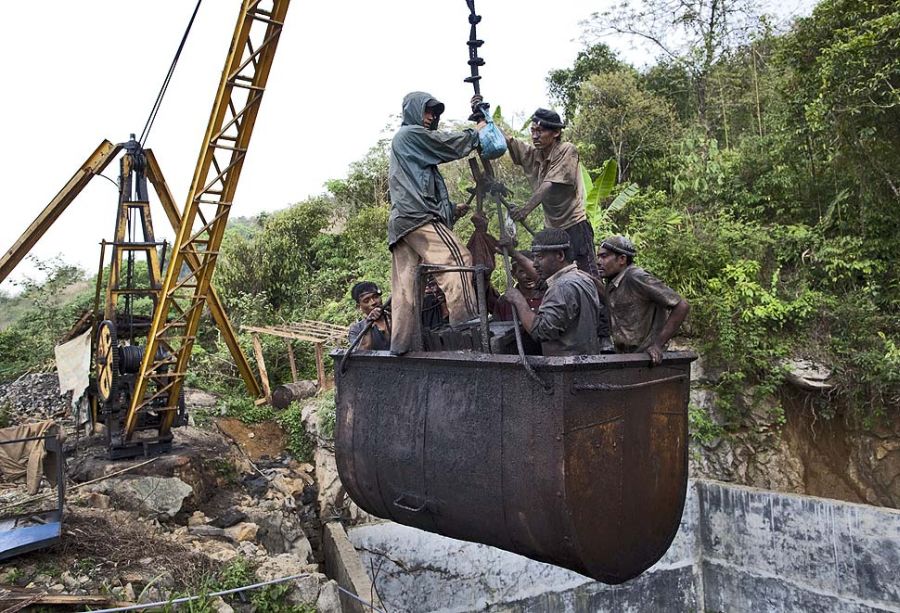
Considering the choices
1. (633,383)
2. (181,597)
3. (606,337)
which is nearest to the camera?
(633,383)

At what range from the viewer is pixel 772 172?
39.9 ft

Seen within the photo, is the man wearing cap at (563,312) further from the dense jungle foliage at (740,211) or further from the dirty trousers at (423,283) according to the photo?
the dense jungle foliage at (740,211)

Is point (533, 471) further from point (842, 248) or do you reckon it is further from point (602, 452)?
point (842, 248)

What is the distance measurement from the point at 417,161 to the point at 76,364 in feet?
21.8

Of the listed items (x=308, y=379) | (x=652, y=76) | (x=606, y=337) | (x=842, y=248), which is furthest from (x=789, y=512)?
(x=652, y=76)

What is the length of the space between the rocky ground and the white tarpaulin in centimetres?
85

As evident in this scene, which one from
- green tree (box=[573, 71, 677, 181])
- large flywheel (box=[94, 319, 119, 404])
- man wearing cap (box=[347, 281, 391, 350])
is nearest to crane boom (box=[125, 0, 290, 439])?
large flywheel (box=[94, 319, 119, 404])

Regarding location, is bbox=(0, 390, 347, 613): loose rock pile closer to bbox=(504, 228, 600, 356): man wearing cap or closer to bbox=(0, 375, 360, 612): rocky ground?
bbox=(0, 375, 360, 612): rocky ground

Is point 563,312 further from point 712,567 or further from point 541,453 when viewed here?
point 712,567

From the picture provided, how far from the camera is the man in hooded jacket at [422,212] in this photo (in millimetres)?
3709

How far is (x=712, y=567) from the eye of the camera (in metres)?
8.98

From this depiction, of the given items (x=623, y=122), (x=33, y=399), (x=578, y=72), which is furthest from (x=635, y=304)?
(x=578, y=72)

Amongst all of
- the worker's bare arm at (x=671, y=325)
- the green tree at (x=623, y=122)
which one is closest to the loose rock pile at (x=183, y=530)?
the worker's bare arm at (x=671, y=325)

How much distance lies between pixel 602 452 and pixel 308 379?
38.1 ft
